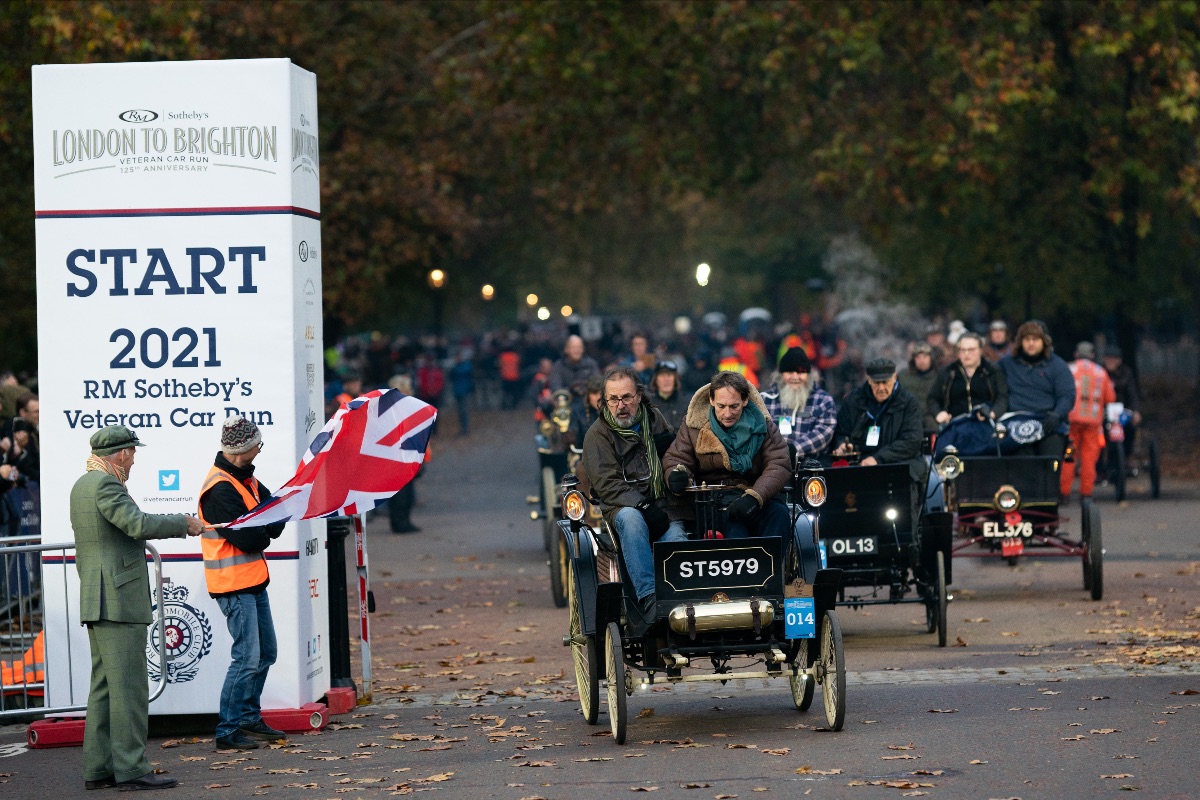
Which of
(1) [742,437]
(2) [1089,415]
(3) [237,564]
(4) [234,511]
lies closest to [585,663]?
(1) [742,437]

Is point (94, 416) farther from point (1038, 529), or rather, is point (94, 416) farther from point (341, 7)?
point (341, 7)

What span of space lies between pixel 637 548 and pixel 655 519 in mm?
233

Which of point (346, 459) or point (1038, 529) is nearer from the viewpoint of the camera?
point (346, 459)

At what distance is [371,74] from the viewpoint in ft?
107

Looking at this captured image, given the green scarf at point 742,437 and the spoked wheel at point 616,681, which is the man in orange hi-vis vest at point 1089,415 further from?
the spoked wheel at point 616,681

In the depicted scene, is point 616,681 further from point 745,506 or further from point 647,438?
point 647,438

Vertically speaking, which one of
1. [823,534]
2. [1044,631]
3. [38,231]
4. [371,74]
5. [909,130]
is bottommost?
[1044,631]

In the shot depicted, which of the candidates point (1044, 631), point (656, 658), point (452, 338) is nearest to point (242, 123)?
point (656, 658)

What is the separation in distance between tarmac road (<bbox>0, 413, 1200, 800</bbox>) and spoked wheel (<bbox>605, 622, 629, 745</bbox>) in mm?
116

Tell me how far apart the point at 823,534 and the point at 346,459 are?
363cm

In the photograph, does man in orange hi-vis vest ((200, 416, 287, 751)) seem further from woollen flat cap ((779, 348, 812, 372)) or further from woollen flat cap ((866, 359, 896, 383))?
woollen flat cap ((866, 359, 896, 383))

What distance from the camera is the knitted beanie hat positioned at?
9.58 meters

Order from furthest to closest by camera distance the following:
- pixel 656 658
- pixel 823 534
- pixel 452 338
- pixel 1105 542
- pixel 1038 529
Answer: pixel 452 338, pixel 1105 542, pixel 1038 529, pixel 823 534, pixel 656 658

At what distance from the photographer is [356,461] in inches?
398
